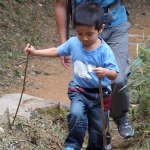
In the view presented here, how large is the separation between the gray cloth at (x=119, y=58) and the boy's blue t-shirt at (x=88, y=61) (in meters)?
0.39

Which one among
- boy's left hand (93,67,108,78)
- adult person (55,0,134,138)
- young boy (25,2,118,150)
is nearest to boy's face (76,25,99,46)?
young boy (25,2,118,150)

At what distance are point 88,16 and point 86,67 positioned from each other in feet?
1.20

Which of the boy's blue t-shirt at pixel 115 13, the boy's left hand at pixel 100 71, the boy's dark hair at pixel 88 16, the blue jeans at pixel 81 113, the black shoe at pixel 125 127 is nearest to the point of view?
the boy's left hand at pixel 100 71

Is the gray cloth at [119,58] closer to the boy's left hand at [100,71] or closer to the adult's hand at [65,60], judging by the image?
the adult's hand at [65,60]

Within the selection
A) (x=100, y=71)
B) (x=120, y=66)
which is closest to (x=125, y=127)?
(x=120, y=66)

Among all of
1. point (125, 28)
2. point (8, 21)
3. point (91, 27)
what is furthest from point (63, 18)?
point (8, 21)

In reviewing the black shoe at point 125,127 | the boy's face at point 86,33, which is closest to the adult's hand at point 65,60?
the boy's face at point 86,33

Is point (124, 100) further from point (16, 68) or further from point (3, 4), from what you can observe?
point (3, 4)

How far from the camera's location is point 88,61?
303 cm

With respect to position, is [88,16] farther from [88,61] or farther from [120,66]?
[120,66]

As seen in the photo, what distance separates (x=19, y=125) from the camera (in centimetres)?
336

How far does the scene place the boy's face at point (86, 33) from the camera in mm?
2910

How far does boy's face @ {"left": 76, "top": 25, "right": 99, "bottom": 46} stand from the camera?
291cm

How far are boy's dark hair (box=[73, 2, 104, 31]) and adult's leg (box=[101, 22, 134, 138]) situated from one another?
527mm
